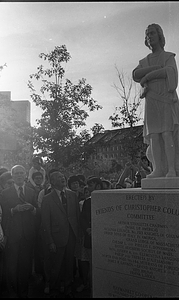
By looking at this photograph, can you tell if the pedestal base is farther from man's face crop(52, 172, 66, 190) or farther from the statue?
man's face crop(52, 172, 66, 190)

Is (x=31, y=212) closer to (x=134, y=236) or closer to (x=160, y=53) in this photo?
(x=134, y=236)

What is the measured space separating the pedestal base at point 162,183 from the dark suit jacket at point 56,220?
112 centimetres

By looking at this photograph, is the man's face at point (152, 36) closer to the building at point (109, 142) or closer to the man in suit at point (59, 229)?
the man in suit at point (59, 229)

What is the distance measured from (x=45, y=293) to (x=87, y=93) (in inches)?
203

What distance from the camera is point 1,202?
433 centimetres

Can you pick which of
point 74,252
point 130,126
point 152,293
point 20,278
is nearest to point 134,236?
point 152,293

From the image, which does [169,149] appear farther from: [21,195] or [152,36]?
[21,195]

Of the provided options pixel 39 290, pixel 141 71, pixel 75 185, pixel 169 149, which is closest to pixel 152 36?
pixel 141 71

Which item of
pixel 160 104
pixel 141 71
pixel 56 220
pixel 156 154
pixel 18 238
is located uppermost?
pixel 141 71

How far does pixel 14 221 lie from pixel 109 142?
5067 mm

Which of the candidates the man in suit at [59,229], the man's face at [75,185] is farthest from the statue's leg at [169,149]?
the man's face at [75,185]

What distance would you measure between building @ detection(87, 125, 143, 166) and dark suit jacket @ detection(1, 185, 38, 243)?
4020 millimetres

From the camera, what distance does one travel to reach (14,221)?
4.21 metres

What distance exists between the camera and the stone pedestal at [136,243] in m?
3.45
